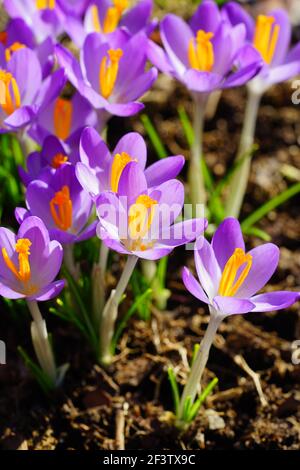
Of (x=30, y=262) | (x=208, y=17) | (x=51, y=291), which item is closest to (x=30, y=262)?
(x=30, y=262)

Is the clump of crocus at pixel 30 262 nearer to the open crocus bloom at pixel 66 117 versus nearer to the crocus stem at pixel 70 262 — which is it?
the crocus stem at pixel 70 262

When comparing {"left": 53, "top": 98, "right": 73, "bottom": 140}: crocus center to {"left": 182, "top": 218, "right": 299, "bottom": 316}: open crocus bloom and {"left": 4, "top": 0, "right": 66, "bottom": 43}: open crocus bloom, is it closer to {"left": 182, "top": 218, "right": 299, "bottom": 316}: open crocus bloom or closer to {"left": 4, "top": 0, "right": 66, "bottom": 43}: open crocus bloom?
{"left": 4, "top": 0, "right": 66, "bottom": 43}: open crocus bloom

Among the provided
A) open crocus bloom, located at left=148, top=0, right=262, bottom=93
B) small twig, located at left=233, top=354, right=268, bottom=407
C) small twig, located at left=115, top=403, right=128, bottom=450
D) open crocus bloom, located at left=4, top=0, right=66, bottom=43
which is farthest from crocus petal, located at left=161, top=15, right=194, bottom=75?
small twig, located at left=115, top=403, right=128, bottom=450

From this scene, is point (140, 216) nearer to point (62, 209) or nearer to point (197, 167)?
point (62, 209)

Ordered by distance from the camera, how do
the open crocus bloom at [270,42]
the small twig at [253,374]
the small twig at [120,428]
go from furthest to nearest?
the open crocus bloom at [270,42] < the small twig at [253,374] < the small twig at [120,428]

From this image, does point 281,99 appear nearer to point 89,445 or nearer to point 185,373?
point 185,373

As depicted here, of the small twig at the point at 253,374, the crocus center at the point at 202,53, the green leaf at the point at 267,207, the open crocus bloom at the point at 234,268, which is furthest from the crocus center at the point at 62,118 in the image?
the small twig at the point at 253,374
